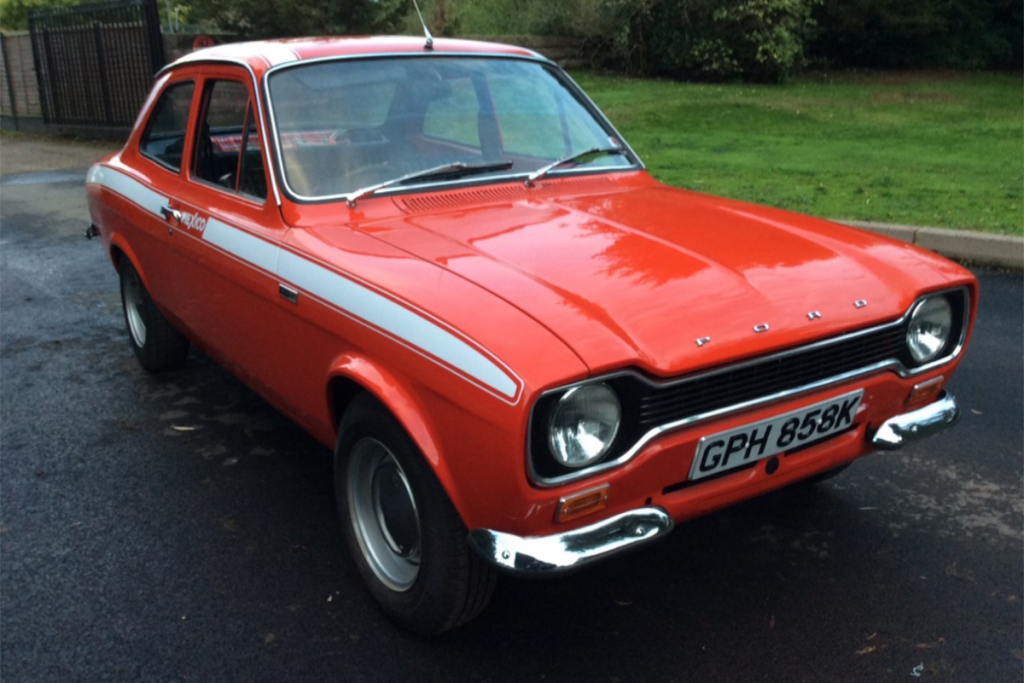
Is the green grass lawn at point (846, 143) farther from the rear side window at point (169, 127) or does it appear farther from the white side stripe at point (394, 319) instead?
the white side stripe at point (394, 319)

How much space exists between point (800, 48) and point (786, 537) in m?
17.6

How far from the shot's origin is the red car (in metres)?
2.46

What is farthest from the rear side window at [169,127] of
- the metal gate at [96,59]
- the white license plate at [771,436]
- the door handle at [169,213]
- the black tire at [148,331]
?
the metal gate at [96,59]

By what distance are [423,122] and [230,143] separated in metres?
0.82

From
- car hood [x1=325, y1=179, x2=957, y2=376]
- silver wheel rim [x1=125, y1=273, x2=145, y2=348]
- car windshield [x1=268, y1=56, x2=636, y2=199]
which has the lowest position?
silver wheel rim [x1=125, y1=273, x2=145, y2=348]

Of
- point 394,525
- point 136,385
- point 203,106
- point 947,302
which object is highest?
point 203,106

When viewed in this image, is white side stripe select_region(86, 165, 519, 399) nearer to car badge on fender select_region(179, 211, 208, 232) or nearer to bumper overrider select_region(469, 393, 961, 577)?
car badge on fender select_region(179, 211, 208, 232)

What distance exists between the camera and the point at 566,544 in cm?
244

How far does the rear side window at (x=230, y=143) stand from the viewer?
3.70 meters

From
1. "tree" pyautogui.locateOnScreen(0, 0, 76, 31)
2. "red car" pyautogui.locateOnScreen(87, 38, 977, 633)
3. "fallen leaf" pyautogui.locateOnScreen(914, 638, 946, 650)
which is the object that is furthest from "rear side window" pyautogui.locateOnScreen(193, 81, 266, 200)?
"tree" pyautogui.locateOnScreen(0, 0, 76, 31)

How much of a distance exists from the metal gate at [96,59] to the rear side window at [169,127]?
1142cm

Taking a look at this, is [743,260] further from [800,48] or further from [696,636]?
[800,48]

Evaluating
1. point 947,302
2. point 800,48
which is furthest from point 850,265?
point 800,48

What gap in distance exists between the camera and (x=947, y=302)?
3.11 meters
